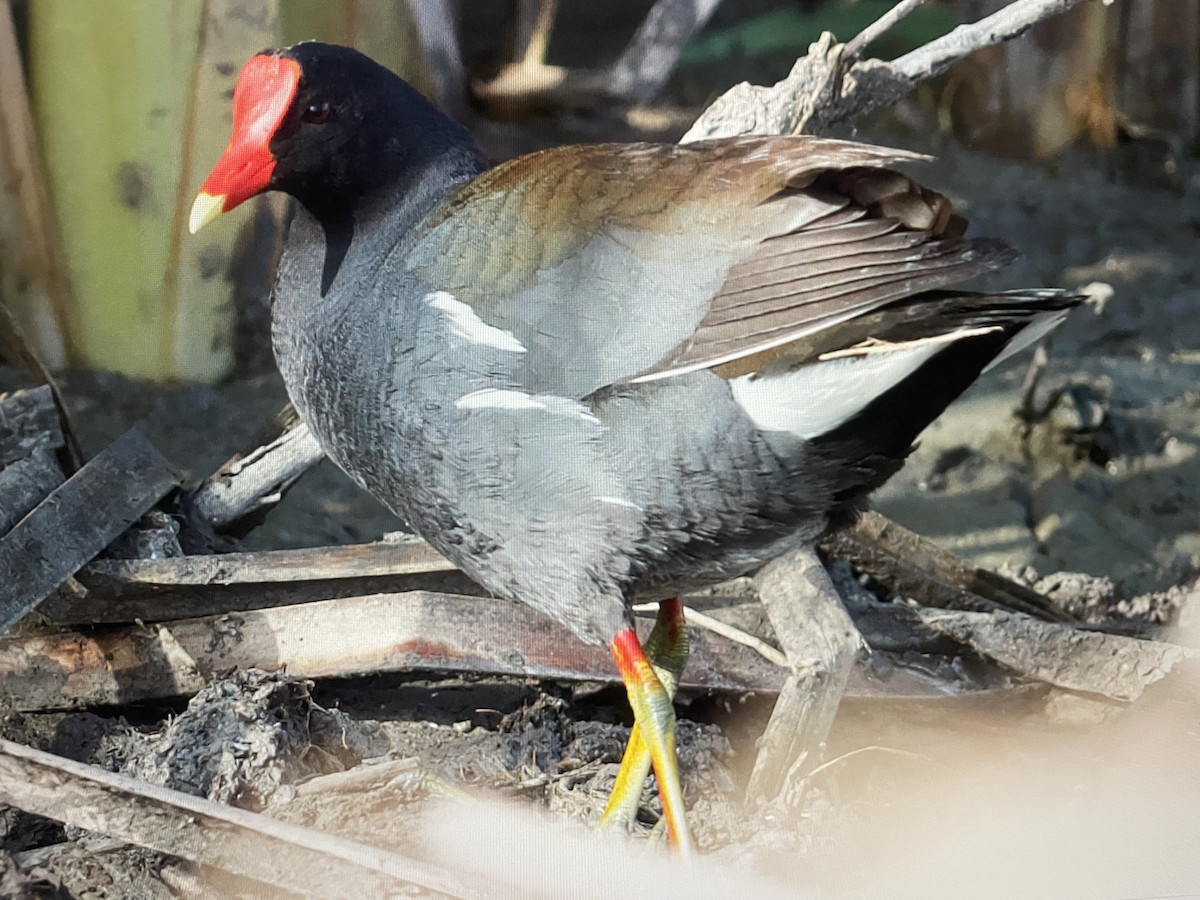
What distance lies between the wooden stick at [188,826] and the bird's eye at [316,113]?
0.76 m

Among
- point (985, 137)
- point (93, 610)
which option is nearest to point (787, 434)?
point (93, 610)

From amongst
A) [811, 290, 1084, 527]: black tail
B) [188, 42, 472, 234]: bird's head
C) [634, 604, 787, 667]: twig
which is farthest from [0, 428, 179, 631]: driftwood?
[811, 290, 1084, 527]: black tail

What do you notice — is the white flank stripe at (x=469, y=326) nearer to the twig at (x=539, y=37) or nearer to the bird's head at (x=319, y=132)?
the bird's head at (x=319, y=132)

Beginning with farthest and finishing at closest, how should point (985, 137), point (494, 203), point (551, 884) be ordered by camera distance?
point (985, 137), point (494, 203), point (551, 884)

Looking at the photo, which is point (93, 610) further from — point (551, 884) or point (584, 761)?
point (551, 884)

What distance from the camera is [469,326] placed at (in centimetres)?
142

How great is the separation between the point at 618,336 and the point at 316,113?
1.59 ft

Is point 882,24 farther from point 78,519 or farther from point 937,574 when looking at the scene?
point 78,519

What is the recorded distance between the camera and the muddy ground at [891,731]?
1.44m

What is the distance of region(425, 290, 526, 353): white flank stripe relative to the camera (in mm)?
1399

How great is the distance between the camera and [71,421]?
2.14m

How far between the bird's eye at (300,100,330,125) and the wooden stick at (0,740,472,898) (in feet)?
2.50

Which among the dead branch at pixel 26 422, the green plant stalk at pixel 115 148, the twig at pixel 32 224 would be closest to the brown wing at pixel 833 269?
the dead branch at pixel 26 422

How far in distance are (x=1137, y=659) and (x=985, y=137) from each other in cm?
157
